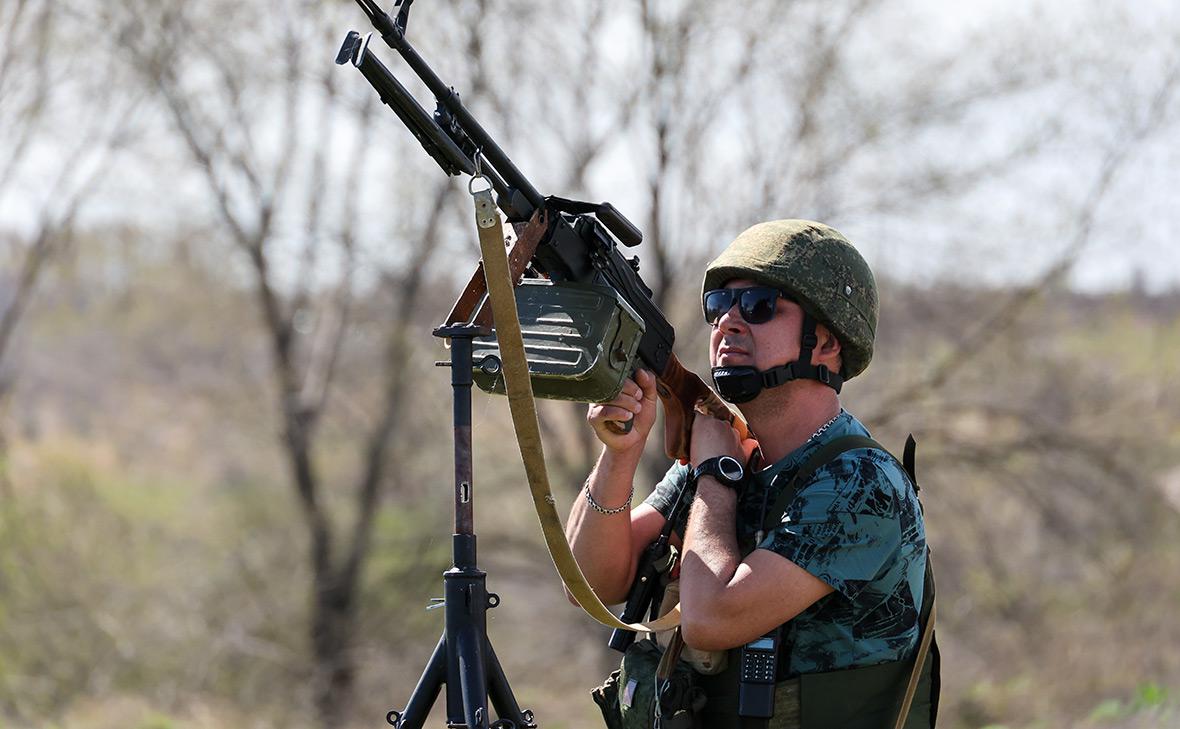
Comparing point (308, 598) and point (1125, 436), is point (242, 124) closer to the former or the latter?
point (308, 598)

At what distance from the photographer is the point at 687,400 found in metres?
3.33

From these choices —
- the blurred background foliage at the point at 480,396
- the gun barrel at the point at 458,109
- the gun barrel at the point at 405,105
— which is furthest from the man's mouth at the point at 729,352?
the blurred background foliage at the point at 480,396

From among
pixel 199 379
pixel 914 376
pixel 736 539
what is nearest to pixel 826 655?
pixel 736 539

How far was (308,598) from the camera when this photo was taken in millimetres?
13695

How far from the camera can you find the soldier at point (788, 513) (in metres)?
2.84

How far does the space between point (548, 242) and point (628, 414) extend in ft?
1.49

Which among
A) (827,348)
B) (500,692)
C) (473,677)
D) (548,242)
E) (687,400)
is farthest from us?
(687,400)

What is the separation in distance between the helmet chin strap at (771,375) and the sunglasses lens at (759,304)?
0.10m

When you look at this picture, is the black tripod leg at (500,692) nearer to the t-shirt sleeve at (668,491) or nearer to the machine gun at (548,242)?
the machine gun at (548,242)

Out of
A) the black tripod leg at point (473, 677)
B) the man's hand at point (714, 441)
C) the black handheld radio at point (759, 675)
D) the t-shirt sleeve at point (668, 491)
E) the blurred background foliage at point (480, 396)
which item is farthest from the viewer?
the blurred background foliage at point (480, 396)

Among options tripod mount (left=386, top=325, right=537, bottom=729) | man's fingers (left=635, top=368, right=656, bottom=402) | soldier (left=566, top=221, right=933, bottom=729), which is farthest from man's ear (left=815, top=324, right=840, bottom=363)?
tripod mount (left=386, top=325, right=537, bottom=729)

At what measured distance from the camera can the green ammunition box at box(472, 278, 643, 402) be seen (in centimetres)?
289

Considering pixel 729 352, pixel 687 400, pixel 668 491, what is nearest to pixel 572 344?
pixel 729 352

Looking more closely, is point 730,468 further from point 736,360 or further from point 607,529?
point 607,529
